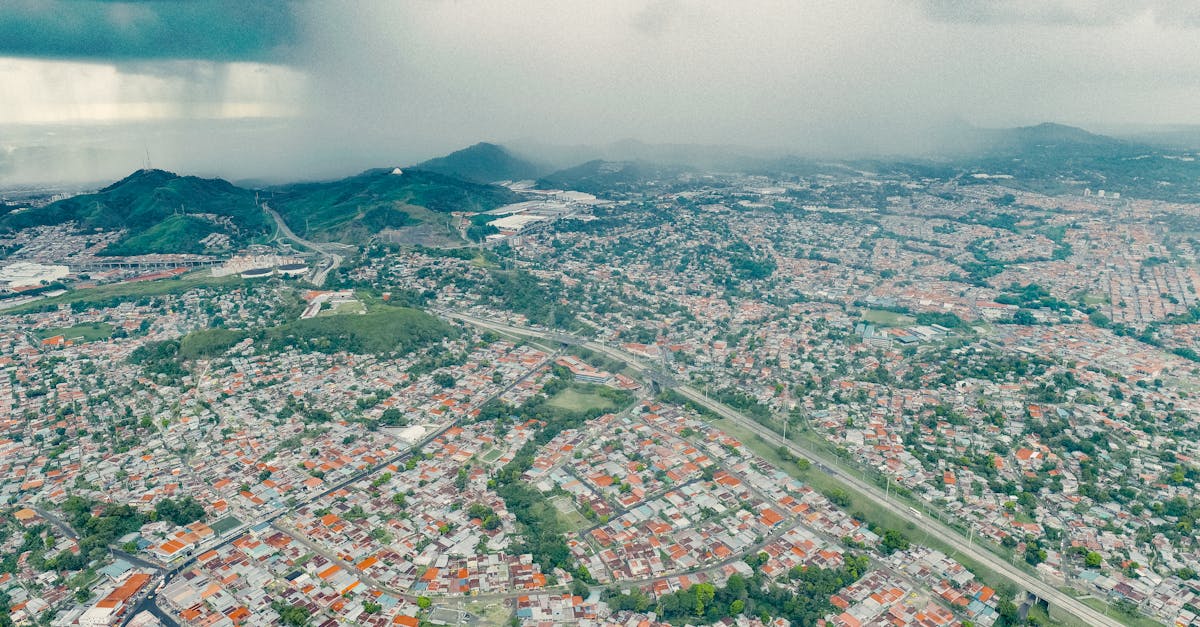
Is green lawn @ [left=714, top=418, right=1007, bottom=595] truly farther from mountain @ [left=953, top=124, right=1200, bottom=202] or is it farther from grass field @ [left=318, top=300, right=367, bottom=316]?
mountain @ [left=953, top=124, right=1200, bottom=202]

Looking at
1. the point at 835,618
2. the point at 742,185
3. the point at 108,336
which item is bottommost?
the point at 835,618

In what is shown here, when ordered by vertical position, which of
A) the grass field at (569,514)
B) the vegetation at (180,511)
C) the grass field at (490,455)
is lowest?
the grass field at (569,514)

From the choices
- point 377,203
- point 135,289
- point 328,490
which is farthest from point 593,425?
point 377,203

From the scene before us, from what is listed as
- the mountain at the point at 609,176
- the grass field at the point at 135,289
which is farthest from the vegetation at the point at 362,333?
the mountain at the point at 609,176

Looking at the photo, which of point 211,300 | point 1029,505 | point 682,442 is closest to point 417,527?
point 682,442

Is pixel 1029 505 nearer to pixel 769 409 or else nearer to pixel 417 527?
pixel 769 409

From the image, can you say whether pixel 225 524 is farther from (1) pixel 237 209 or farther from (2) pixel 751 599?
(1) pixel 237 209

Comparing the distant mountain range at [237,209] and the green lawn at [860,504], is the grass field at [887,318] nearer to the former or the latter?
the green lawn at [860,504]
